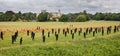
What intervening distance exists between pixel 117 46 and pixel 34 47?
14.1m

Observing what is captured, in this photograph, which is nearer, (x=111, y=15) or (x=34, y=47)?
(x=34, y=47)

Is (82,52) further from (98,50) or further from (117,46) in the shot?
(117,46)

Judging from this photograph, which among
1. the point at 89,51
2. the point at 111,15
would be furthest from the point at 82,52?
the point at 111,15

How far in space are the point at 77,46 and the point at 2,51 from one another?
11.0 m

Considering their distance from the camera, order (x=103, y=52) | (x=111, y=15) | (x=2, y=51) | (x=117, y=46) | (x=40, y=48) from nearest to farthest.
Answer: (x=2, y=51), (x=40, y=48), (x=103, y=52), (x=117, y=46), (x=111, y=15)

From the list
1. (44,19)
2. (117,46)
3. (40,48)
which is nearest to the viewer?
(40,48)

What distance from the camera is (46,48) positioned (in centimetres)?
3706

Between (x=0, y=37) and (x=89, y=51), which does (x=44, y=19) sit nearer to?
(x=0, y=37)

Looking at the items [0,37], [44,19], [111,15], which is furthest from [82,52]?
[111,15]

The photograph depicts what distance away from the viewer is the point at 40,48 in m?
36.8

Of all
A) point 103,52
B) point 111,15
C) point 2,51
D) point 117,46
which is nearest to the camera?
point 2,51

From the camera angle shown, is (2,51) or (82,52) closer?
(2,51)

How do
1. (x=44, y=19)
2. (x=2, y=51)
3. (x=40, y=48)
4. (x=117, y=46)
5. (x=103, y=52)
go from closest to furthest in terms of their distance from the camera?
(x=2, y=51) → (x=40, y=48) → (x=103, y=52) → (x=117, y=46) → (x=44, y=19)

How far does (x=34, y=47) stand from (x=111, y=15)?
426ft
